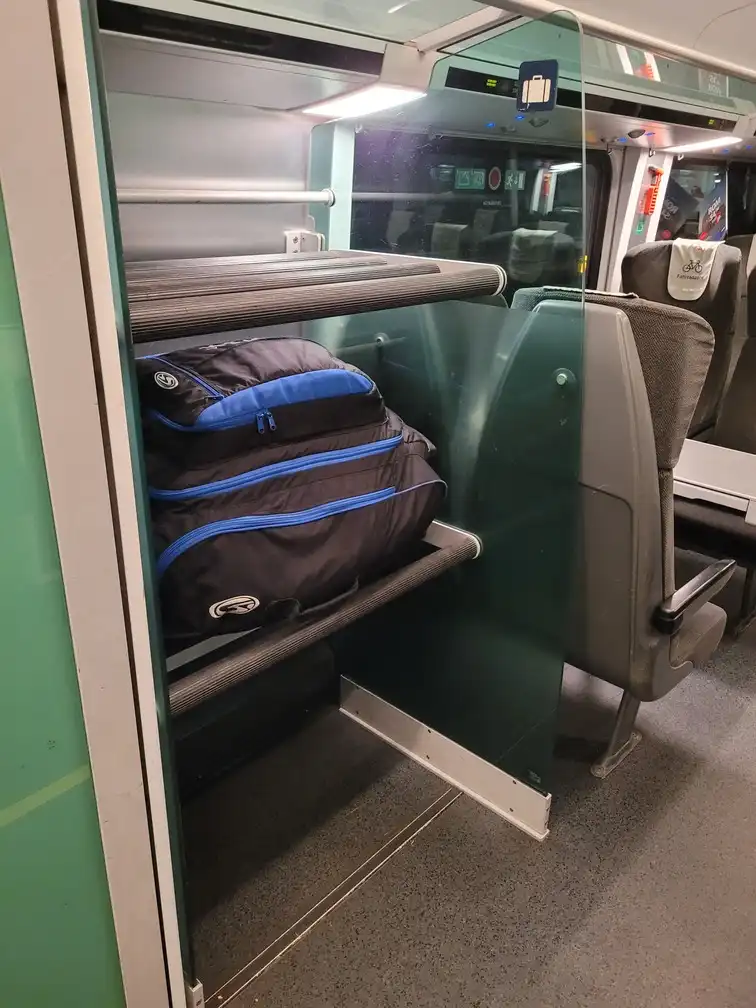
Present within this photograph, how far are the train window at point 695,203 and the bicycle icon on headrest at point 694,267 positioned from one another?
45.1 inches

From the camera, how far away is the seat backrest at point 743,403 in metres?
3.02

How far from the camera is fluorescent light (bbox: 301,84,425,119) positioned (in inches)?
64.8

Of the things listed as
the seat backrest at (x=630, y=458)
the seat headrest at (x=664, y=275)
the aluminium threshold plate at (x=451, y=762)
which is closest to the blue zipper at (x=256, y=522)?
the seat backrest at (x=630, y=458)

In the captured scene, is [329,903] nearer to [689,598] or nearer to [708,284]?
[689,598]

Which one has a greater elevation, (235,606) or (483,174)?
(483,174)

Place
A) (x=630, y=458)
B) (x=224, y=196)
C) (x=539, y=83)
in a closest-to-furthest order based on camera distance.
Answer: (x=539, y=83) → (x=630, y=458) → (x=224, y=196)

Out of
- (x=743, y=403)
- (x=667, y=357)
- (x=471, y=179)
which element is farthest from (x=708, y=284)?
(x=471, y=179)

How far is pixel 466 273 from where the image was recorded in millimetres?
1459

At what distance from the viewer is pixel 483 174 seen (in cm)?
163

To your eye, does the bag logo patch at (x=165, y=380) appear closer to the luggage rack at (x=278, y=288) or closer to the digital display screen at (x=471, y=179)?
the luggage rack at (x=278, y=288)

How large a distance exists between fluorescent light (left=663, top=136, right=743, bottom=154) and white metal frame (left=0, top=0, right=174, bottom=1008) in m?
3.22

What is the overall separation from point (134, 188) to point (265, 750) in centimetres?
150

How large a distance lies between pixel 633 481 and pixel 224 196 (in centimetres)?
114

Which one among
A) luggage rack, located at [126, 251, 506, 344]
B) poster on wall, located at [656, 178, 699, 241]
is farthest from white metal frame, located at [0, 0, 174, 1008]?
poster on wall, located at [656, 178, 699, 241]
